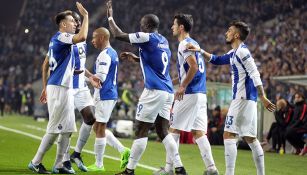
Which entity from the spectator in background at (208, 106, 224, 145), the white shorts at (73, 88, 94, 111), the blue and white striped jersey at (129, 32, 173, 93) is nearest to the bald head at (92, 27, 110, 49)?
the white shorts at (73, 88, 94, 111)

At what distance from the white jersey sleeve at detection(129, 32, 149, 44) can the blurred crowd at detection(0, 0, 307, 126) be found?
10122mm

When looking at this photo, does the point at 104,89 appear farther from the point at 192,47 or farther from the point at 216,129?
the point at 216,129

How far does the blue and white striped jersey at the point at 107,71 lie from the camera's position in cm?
1130

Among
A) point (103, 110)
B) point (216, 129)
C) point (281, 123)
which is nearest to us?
point (103, 110)

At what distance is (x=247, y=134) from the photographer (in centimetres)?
948

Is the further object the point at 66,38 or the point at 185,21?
the point at 185,21

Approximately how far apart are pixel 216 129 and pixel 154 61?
31.9 feet

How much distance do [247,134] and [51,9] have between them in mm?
35810

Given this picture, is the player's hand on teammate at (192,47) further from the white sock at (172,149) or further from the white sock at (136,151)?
the white sock at (136,151)

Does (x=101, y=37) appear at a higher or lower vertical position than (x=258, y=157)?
higher

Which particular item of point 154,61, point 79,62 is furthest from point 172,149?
point 79,62

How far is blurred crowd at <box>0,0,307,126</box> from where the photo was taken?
24.1 metres

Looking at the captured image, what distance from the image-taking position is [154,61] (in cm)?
954

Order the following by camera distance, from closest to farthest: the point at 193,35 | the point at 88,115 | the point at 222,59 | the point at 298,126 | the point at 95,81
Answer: the point at 222,59 < the point at 95,81 < the point at 88,115 < the point at 298,126 < the point at 193,35
